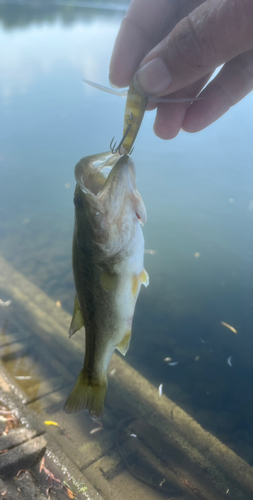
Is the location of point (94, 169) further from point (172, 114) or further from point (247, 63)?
point (247, 63)

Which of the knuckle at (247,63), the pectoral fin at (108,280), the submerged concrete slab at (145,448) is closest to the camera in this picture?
the pectoral fin at (108,280)

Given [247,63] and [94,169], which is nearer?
[94,169]

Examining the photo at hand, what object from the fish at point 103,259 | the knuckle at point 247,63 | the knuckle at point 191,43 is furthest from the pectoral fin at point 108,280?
the knuckle at point 247,63

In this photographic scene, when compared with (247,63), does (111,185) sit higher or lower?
lower

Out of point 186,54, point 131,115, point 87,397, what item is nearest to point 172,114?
point 186,54

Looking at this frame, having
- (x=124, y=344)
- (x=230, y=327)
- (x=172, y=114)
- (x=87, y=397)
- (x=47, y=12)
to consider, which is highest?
(x=47, y=12)

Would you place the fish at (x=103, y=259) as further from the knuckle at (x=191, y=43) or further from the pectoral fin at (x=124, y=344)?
the knuckle at (x=191, y=43)

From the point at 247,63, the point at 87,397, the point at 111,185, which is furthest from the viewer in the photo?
the point at 247,63
